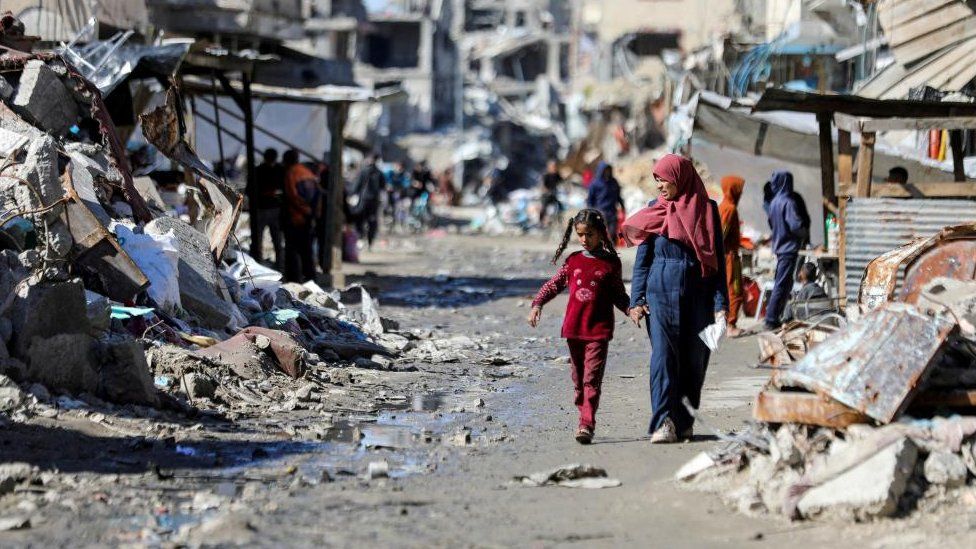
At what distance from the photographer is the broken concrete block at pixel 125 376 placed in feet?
26.2

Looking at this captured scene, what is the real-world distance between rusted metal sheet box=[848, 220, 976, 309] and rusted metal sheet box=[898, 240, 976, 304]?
0.03 m

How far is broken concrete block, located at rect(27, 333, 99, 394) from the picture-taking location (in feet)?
25.6

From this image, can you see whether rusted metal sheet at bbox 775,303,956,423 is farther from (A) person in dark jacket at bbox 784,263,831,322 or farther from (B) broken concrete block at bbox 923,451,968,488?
(A) person in dark jacket at bbox 784,263,831,322

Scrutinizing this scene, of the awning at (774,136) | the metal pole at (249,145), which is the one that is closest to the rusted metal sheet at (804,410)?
the awning at (774,136)

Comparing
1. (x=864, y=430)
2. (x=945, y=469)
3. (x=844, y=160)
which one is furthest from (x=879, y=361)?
(x=844, y=160)

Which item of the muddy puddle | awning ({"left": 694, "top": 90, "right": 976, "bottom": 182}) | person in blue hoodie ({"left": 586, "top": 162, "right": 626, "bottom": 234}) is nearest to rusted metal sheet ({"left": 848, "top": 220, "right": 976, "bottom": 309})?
awning ({"left": 694, "top": 90, "right": 976, "bottom": 182})

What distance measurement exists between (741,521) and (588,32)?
67240 mm

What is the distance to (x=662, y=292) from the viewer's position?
743 centimetres

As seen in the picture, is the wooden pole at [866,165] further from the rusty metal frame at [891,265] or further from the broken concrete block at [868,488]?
the broken concrete block at [868,488]

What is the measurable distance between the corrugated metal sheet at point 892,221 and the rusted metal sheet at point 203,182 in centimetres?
530

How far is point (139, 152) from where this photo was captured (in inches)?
628

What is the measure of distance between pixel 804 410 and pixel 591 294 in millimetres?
1865

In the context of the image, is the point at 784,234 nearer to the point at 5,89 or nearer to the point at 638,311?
the point at 638,311

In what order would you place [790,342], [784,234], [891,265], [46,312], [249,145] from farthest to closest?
1. [249,145]
2. [784,234]
3. [891,265]
4. [46,312]
5. [790,342]
